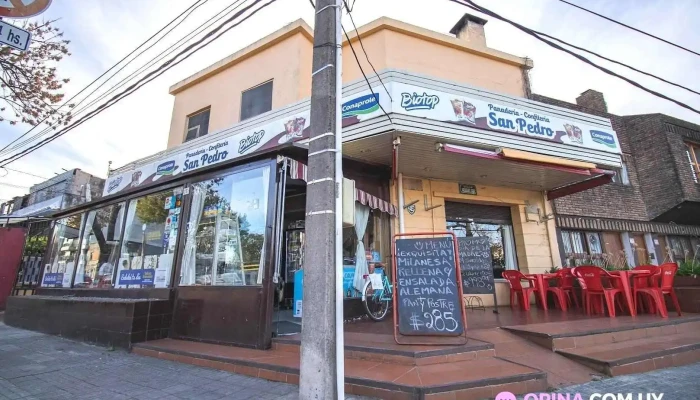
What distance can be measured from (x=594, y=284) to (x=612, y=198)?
19.6ft

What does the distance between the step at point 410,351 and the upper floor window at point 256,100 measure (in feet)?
24.5

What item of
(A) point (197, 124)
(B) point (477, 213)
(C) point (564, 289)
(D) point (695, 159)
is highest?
(A) point (197, 124)

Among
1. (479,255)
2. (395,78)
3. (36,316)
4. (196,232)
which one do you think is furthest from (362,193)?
(36,316)

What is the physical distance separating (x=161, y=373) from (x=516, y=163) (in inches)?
293

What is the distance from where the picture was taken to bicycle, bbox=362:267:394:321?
625 centimetres

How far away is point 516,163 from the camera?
733cm

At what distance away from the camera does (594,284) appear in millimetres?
6445

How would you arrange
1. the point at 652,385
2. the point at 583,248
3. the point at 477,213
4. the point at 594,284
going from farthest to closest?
the point at 583,248, the point at 477,213, the point at 594,284, the point at 652,385

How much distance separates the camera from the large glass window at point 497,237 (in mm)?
8945

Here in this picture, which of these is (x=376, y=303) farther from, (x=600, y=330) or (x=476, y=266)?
(x=600, y=330)

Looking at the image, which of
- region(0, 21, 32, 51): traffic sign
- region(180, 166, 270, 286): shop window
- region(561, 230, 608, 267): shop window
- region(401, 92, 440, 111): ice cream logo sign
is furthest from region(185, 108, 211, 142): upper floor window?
region(561, 230, 608, 267): shop window

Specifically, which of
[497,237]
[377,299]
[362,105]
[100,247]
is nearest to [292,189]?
[362,105]

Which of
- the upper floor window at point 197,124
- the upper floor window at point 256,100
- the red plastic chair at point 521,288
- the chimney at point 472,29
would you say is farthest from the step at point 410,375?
the chimney at point 472,29

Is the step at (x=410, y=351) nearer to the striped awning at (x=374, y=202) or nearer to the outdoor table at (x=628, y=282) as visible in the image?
the striped awning at (x=374, y=202)
